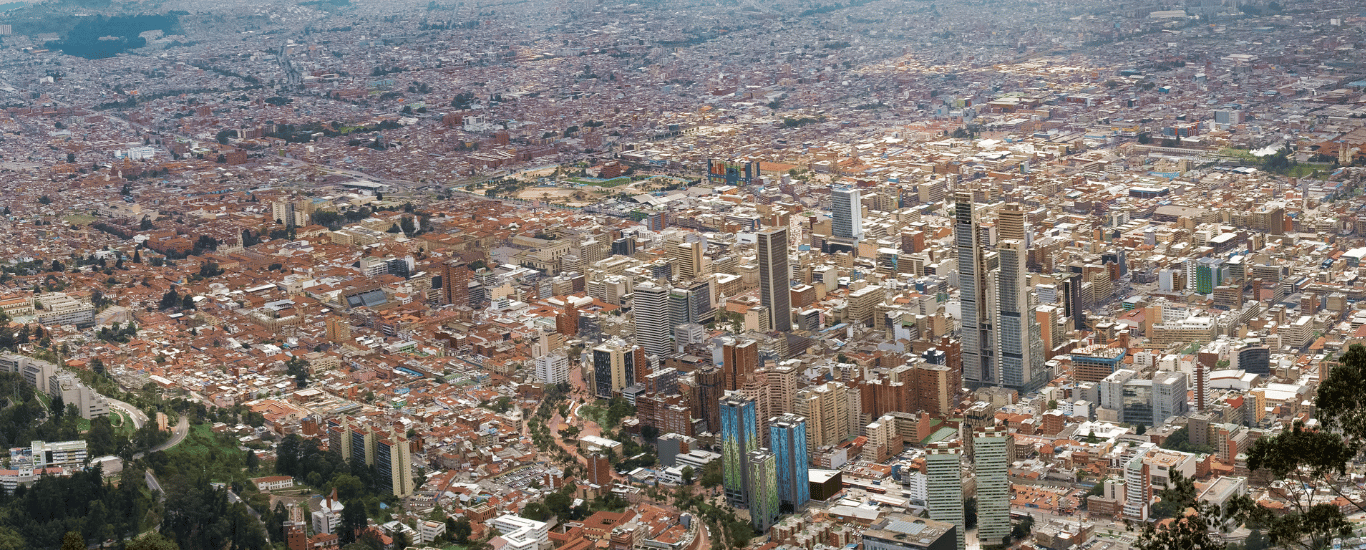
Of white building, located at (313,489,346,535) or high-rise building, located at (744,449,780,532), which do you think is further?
high-rise building, located at (744,449,780,532)

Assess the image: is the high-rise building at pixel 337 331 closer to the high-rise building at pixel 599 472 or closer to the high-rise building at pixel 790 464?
the high-rise building at pixel 599 472

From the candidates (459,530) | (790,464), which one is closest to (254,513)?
(459,530)

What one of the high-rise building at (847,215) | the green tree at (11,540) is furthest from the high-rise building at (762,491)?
the high-rise building at (847,215)

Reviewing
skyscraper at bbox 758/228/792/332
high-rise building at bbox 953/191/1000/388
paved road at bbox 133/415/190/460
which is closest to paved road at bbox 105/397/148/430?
paved road at bbox 133/415/190/460

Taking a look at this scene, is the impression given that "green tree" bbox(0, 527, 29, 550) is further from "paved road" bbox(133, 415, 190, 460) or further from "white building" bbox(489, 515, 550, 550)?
"white building" bbox(489, 515, 550, 550)

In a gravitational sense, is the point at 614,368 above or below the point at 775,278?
below

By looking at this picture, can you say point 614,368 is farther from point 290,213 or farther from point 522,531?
point 290,213

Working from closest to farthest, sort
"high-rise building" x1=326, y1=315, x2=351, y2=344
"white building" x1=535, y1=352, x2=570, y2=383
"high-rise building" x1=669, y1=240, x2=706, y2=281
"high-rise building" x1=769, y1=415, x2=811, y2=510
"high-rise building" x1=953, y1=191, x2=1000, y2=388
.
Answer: "high-rise building" x1=769, y1=415, x2=811, y2=510 < "high-rise building" x1=953, y1=191, x2=1000, y2=388 < "white building" x1=535, y1=352, x2=570, y2=383 < "high-rise building" x1=326, y1=315, x2=351, y2=344 < "high-rise building" x1=669, y1=240, x2=706, y2=281
